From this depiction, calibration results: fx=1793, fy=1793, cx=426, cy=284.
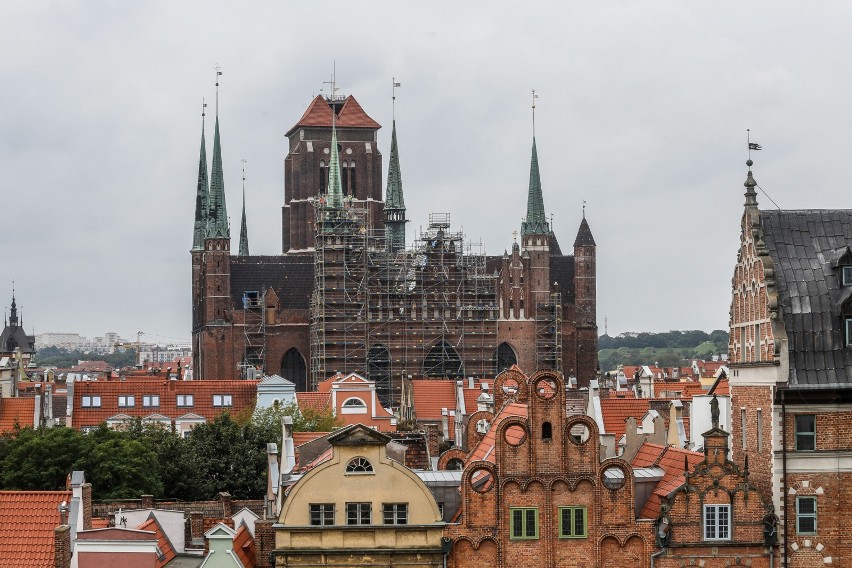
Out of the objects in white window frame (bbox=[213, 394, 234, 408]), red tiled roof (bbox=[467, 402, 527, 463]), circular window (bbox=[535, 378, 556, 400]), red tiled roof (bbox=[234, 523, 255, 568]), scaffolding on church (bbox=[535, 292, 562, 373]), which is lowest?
red tiled roof (bbox=[234, 523, 255, 568])

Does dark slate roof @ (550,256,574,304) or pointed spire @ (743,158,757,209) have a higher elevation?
dark slate roof @ (550,256,574,304)

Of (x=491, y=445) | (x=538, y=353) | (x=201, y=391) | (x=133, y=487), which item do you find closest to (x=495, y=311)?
(x=538, y=353)

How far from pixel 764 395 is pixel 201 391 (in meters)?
78.7

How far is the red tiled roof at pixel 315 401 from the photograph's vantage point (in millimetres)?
112887

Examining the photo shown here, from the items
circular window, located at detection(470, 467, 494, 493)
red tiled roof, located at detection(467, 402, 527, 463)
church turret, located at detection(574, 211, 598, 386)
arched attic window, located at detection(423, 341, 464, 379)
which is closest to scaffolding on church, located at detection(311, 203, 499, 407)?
arched attic window, located at detection(423, 341, 464, 379)

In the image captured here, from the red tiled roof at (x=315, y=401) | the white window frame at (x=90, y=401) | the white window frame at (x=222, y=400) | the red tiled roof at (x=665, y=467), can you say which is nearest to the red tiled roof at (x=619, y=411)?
the red tiled roof at (x=665, y=467)

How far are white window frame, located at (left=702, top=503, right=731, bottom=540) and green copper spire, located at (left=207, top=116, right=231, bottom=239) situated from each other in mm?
134624

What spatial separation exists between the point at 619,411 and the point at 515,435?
2892 centimetres

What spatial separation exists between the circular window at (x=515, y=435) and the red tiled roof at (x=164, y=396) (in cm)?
6853

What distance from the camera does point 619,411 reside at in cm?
7712

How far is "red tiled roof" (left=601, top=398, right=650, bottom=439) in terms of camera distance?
73.9m

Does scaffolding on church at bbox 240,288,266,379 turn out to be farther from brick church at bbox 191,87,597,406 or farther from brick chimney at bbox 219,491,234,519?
brick chimney at bbox 219,491,234,519

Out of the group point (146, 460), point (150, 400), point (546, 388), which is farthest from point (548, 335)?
point (546, 388)

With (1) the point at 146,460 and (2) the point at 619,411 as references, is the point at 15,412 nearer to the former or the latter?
(1) the point at 146,460
